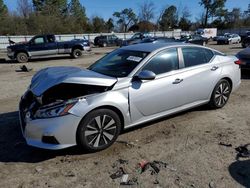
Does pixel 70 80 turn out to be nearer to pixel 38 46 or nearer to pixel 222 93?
pixel 222 93

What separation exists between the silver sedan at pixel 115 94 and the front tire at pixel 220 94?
0.05 metres

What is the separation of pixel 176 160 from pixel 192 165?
0.24m

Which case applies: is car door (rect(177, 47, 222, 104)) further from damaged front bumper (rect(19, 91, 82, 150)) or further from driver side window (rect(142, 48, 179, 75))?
damaged front bumper (rect(19, 91, 82, 150))

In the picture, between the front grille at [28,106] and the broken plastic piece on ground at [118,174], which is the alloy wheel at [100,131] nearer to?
the broken plastic piece on ground at [118,174]

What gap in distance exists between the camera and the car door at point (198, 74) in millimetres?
5039

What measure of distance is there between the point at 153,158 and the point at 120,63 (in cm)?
189

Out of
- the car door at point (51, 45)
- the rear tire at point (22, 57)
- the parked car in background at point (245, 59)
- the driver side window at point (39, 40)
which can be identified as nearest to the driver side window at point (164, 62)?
the parked car in background at point (245, 59)

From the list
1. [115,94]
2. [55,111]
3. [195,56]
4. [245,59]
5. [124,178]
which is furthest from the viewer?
[245,59]

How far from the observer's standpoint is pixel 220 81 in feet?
18.6

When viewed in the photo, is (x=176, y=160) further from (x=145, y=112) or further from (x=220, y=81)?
(x=220, y=81)

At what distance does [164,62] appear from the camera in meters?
4.84

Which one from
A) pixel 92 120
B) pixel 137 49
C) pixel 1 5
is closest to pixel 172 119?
pixel 137 49

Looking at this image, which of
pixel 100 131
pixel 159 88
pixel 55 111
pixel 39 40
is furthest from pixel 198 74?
pixel 39 40

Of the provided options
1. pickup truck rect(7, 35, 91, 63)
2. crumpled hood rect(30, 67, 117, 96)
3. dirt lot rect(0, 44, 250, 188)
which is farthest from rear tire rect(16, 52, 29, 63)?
crumpled hood rect(30, 67, 117, 96)
